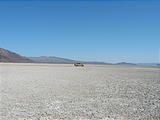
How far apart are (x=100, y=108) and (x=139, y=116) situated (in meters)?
1.41

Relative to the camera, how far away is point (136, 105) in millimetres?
6188

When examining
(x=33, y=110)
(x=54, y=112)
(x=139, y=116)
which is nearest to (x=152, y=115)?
(x=139, y=116)

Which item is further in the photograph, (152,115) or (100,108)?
(100,108)

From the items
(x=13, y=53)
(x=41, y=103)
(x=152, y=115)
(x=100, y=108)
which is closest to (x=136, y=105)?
(x=152, y=115)

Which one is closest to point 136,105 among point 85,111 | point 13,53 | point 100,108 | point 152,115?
point 152,115

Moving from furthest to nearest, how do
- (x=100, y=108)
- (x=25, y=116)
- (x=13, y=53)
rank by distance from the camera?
(x=13, y=53), (x=100, y=108), (x=25, y=116)

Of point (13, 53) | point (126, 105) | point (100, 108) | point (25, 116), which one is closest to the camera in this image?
point (25, 116)

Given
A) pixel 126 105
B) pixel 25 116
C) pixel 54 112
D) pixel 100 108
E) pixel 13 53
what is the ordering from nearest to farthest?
pixel 25 116 → pixel 54 112 → pixel 100 108 → pixel 126 105 → pixel 13 53

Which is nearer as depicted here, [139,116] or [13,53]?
[139,116]

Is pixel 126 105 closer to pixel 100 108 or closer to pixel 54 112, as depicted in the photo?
pixel 100 108

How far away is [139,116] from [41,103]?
3.81 metres

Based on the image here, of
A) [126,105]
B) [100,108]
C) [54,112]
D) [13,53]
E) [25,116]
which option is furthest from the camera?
[13,53]

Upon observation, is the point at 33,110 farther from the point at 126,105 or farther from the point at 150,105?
the point at 150,105

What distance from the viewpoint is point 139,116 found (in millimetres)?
5016
